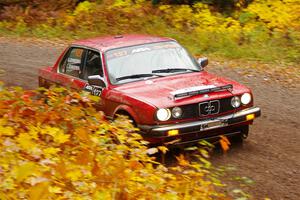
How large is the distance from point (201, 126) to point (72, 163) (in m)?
2.98

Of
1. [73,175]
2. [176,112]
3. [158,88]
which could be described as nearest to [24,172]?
[73,175]

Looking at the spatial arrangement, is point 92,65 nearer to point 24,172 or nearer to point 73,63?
point 73,63

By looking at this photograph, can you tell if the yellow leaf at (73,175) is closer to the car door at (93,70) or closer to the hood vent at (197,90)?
the hood vent at (197,90)

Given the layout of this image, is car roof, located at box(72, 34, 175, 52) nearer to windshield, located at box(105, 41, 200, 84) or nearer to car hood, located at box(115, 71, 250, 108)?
windshield, located at box(105, 41, 200, 84)

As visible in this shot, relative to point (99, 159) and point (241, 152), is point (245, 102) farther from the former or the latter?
point (99, 159)

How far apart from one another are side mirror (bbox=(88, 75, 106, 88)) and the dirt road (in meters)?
2.00

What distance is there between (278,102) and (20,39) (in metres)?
12.5

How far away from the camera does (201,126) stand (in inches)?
292

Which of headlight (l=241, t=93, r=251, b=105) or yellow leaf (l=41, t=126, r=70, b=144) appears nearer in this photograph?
yellow leaf (l=41, t=126, r=70, b=144)

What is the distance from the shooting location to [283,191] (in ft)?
21.1

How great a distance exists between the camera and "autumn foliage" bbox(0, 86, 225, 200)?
3945 millimetres

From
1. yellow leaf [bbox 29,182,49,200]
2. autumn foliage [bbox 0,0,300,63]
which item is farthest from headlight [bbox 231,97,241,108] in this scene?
autumn foliage [bbox 0,0,300,63]

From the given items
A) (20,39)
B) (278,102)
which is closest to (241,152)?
(278,102)

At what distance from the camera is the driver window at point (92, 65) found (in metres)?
8.73
